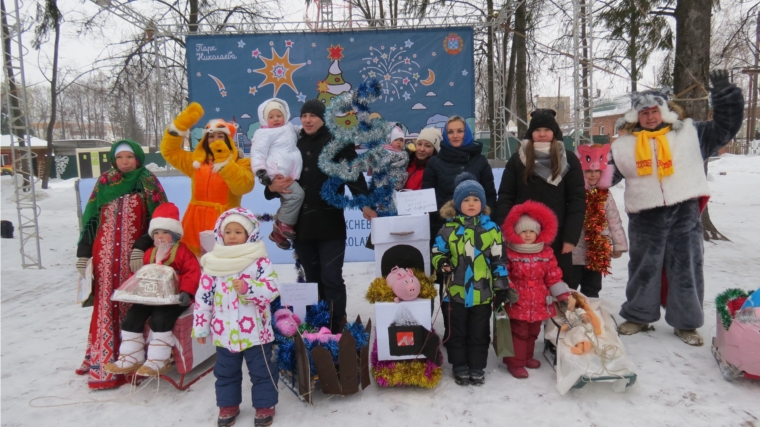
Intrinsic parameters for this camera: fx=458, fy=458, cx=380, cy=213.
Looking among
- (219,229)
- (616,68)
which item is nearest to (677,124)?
(219,229)

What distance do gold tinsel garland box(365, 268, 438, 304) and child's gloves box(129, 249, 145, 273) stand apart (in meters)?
1.58

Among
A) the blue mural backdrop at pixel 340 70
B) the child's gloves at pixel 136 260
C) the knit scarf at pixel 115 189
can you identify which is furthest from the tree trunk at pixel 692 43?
the child's gloves at pixel 136 260

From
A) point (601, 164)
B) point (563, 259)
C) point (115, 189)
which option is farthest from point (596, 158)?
point (115, 189)

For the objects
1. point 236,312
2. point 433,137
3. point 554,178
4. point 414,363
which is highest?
point 433,137

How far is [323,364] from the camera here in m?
2.78

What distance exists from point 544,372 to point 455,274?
0.97 m

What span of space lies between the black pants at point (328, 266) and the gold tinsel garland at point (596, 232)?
6.36ft

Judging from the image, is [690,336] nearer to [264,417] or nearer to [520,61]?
[264,417]

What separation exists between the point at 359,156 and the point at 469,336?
1.47m

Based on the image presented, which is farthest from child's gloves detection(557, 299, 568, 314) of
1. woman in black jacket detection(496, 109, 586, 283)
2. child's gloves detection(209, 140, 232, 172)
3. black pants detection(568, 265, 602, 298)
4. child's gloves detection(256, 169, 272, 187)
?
child's gloves detection(209, 140, 232, 172)

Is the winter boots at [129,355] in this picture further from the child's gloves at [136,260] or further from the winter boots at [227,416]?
the winter boots at [227,416]

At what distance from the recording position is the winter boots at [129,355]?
3014 mm

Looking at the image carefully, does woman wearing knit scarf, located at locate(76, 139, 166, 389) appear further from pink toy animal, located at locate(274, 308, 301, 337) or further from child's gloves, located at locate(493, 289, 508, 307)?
child's gloves, located at locate(493, 289, 508, 307)

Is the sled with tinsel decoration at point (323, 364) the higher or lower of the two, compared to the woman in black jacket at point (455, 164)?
lower
